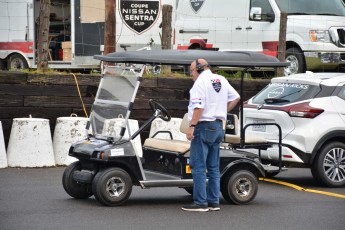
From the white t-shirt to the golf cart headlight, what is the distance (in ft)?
→ 39.3

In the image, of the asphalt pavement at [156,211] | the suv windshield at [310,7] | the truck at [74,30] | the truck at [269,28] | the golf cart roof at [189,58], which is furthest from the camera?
the truck at [74,30]

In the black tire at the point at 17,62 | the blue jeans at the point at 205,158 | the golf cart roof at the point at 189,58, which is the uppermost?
the golf cart roof at the point at 189,58

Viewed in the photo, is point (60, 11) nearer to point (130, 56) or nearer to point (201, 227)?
point (130, 56)

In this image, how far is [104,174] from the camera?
10805 mm

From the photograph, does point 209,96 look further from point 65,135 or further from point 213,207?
point 65,135

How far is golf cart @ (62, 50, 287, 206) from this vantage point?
10.9m

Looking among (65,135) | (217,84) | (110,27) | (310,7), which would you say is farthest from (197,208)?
(310,7)

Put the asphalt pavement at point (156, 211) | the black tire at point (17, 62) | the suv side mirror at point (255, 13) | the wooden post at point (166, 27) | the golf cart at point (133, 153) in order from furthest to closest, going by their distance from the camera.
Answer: the black tire at point (17, 62) < the suv side mirror at point (255, 13) < the wooden post at point (166, 27) < the golf cart at point (133, 153) < the asphalt pavement at point (156, 211)

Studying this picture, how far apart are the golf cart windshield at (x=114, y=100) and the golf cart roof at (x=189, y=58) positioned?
263mm

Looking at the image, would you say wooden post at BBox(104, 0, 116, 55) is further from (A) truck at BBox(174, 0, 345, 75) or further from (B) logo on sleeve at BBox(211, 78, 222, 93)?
(B) logo on sleeve at BBox(211, 78, 222, 93)

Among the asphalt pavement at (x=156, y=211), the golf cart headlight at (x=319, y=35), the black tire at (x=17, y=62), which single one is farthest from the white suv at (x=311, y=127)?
the black tire at (x=17, y=62)

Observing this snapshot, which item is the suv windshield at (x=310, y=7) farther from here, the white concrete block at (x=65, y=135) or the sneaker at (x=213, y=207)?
the sneaker at (x=213, y=207)

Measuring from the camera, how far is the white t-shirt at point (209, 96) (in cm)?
1061

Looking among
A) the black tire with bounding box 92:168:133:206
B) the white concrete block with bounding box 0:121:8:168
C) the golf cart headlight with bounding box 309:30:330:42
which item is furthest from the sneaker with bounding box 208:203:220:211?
the golf cart headlight with bounding box 309:30:330:42
